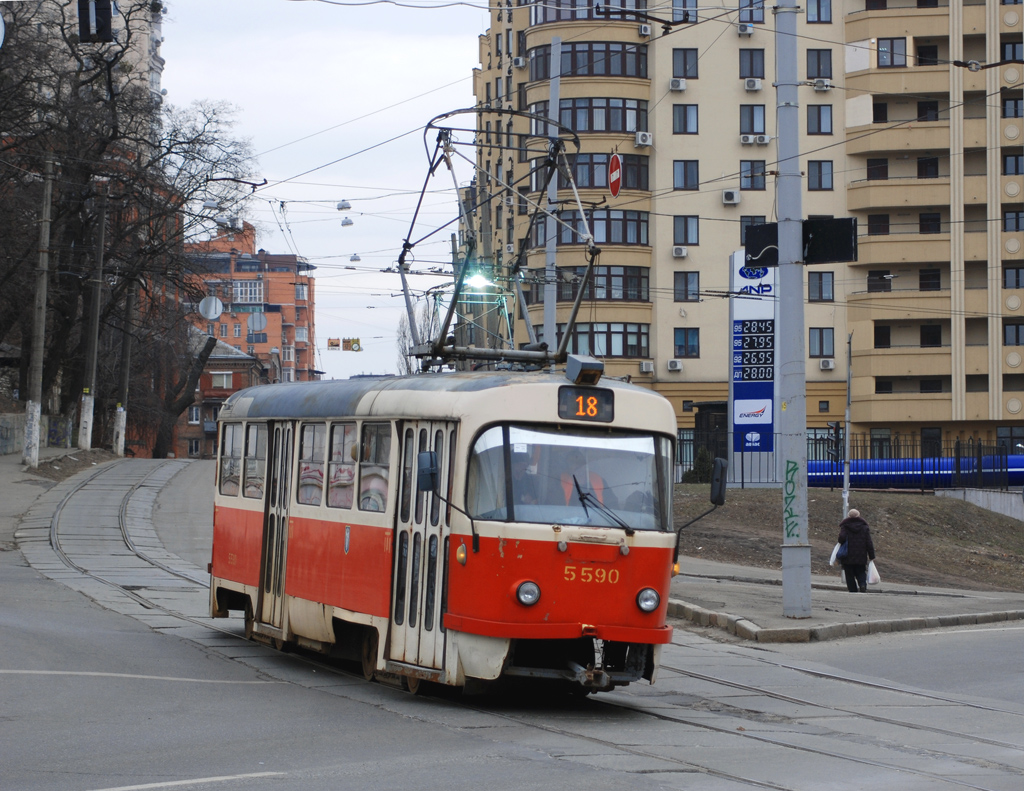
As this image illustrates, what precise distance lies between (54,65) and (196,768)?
4093cm

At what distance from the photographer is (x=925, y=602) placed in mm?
19703

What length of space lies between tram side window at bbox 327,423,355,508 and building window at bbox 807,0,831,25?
51.0 meters

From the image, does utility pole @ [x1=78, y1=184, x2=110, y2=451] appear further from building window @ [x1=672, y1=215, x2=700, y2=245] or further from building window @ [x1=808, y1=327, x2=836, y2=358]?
building window @ [x1=808, y1=327, x2=836, y2=358]

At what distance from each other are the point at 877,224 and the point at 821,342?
6.03 m

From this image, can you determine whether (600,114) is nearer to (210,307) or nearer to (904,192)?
(904,192)

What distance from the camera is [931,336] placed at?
194ft

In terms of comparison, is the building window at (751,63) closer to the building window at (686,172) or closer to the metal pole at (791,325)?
the building window at (686,172)

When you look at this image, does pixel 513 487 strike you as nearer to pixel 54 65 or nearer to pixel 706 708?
pixel 706 708

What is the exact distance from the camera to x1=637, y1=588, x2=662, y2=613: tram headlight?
1016cm

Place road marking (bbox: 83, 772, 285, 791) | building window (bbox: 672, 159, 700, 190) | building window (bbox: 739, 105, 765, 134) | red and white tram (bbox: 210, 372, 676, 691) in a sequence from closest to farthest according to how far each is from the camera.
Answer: road marking (bbox: 83, 772, 285, 791) → red and white tram (bbox: 210, 372, 676, 691) → building window (bbox: 672, 159, 700, 190) → building window (bbox: 739, 105, 765, 134)

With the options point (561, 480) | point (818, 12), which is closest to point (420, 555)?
point (561, 480)

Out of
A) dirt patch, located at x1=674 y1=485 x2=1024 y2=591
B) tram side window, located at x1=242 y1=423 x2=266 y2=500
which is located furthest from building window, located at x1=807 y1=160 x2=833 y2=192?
tram side window, located at x1=242 y1=423 x2=266 y2=500

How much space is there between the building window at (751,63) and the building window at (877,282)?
32.9ft

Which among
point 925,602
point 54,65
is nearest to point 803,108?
point 54,65
